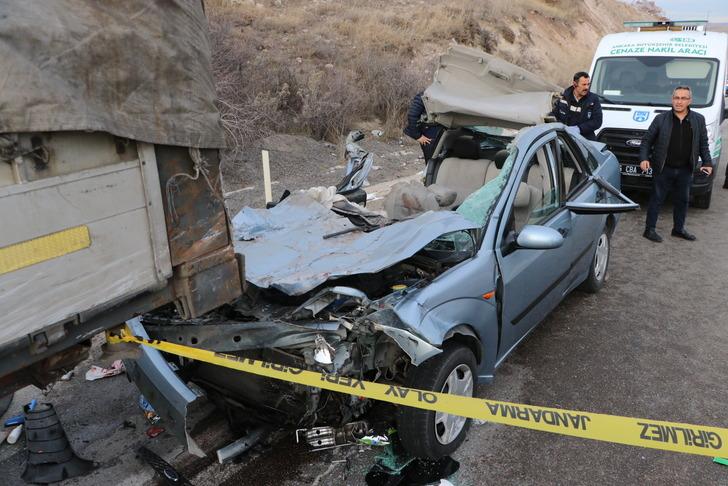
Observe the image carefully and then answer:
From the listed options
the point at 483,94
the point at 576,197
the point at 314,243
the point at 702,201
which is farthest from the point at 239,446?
the point at 702,201

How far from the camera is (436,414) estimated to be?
3111 millimetres

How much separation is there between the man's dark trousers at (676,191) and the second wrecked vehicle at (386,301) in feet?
10.1

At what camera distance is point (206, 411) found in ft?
12.3

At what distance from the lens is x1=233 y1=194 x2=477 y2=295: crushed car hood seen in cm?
302

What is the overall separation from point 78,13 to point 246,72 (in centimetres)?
924

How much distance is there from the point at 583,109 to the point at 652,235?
70.7 inches

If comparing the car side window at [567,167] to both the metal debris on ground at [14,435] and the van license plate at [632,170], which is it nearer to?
the van license plate at [632,170]

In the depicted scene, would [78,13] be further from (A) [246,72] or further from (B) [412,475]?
(A) [246,72]

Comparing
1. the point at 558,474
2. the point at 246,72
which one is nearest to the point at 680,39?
the point at 246,72

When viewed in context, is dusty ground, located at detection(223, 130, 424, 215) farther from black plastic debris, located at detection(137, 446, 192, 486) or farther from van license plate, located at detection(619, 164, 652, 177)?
black plastic debris, located at detection(137, 446, 192, 486)

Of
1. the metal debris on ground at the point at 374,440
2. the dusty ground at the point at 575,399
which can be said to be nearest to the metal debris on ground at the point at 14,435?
the dusty ground at the point at 575,399

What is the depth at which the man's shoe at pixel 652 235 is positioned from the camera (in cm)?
695

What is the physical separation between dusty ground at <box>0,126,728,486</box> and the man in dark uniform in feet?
7.82

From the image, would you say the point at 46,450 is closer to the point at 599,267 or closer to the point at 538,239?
the point at 538,239
